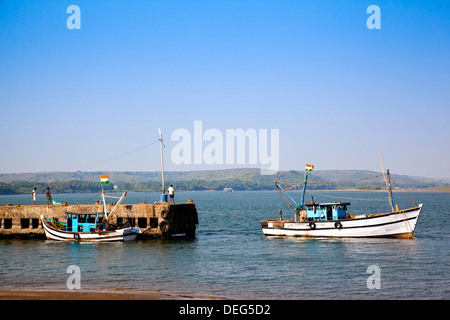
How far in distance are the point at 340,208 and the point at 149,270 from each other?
76.4ft

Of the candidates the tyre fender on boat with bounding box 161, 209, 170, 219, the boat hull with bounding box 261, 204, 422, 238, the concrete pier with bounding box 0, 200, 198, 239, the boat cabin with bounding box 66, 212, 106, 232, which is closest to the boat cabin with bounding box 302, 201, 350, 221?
the boat hull with bounding box 261, 204, 422, 238

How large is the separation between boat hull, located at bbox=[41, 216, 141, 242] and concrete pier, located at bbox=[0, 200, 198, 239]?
149cm

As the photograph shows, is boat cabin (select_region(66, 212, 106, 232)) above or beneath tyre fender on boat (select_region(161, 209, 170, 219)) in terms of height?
beneath

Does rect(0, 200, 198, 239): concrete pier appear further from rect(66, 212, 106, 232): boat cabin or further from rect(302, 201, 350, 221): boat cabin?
rect(302, 201, 350, 221): boat cabin

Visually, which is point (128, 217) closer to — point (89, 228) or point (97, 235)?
point (97, 235)

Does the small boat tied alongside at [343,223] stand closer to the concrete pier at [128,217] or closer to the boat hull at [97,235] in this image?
the concrete pier at [128,217]

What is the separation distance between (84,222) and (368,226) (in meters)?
28.0

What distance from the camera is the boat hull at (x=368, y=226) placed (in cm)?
4369

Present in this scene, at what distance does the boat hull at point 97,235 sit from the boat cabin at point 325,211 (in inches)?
684

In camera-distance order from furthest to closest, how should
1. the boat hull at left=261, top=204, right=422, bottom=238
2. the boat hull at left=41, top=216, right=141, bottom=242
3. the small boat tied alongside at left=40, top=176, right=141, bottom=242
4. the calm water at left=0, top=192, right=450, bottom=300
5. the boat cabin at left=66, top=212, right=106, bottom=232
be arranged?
the boat cabin at left=66, top=212, right=106, bottom=232 < the boat hull at left=261, top=204, right=422, bottom=238 < the small boat tied alongside at left=40, top=176, right=141, bottom=242 < the boat hull at left=41, top=216, right=141, bottom=242 < the calm water at left=0, top=192, right=450, bottom=300

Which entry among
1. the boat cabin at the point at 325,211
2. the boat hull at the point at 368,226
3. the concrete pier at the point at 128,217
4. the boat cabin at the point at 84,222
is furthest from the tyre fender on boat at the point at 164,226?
the boat cabin at the point at 325,211

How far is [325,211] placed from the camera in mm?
46625

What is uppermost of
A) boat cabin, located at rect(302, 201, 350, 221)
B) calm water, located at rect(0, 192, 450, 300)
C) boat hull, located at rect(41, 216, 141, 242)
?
boat cabin, located at rect(302, 201, 350, 221)

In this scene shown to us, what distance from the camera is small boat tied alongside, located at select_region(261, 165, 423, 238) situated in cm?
4381
